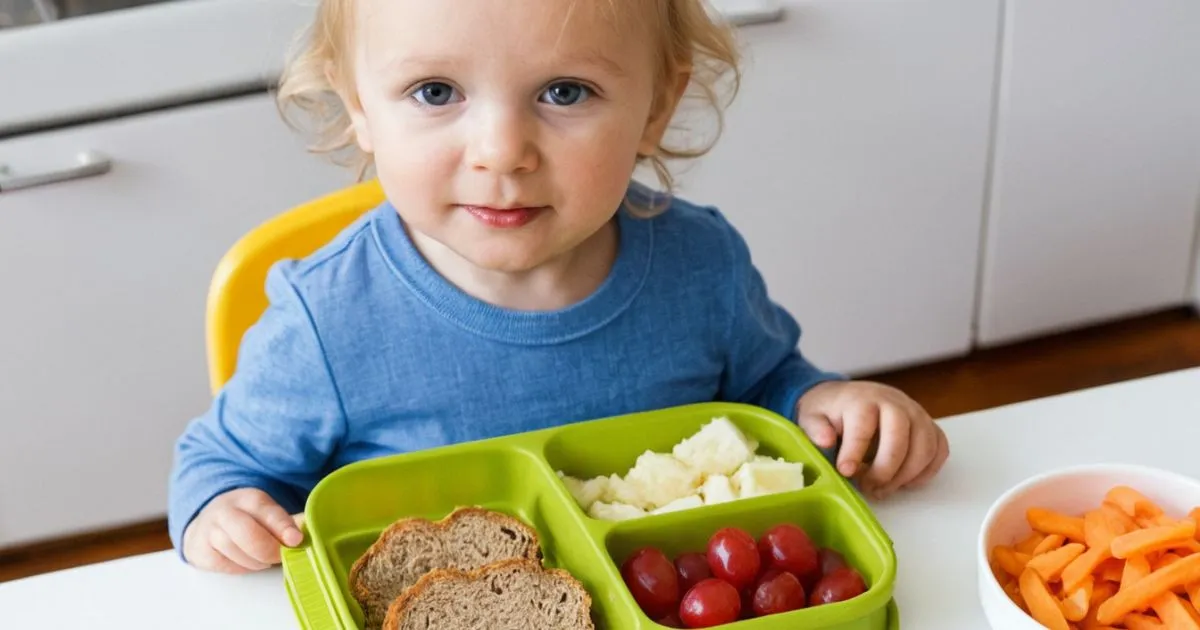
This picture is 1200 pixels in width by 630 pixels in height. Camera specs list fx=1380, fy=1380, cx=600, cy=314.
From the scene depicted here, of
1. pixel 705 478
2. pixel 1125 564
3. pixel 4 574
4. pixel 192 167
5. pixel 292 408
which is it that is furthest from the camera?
pixel 4 574

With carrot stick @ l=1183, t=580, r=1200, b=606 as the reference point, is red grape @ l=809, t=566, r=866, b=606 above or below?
above

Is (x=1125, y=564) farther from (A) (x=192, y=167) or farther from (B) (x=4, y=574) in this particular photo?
(B) (x=4, y=574)

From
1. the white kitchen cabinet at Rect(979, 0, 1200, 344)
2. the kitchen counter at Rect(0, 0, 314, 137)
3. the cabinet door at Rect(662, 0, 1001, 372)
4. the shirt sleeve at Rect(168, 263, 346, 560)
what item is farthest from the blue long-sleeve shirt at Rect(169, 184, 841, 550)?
the white kitchen cabinet at Rect(979, 0, 1200, 344)

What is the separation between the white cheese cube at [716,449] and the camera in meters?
0.80

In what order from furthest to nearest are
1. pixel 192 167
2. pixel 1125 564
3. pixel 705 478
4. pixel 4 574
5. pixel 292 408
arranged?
pixel 4 574
pixel 192 167
pixel 292 408
pixel 705 478
pixel 1125 564

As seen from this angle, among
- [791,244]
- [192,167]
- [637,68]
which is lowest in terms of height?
[791,244]

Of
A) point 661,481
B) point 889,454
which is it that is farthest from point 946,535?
point 661,481

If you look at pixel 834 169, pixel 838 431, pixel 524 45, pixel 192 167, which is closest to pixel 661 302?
pixel 838 431

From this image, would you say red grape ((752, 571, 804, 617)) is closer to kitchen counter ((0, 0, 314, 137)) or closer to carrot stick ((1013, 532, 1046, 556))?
carrot stick ((1013, 532, 1046, 556))

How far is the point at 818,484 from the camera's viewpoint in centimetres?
77

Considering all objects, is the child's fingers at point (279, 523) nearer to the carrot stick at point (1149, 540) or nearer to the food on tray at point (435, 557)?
the food on tray at point (435, 557)

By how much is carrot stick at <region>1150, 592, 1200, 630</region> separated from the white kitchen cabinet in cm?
130

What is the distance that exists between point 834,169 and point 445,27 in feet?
3.79

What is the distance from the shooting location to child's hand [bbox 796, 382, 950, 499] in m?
0.82
